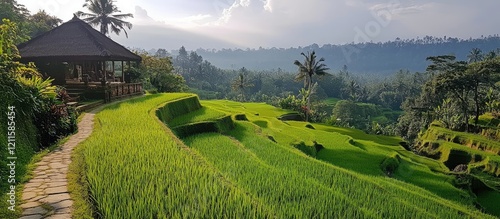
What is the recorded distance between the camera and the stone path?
3.90 metres

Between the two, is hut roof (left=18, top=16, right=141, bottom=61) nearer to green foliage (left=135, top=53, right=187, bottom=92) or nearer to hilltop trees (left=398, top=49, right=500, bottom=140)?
green foliage (left=135, top=53, right=187, bottom=92)

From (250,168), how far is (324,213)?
100 inches

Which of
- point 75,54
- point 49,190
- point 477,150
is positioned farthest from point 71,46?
point 477,150

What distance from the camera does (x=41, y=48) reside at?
17234mm

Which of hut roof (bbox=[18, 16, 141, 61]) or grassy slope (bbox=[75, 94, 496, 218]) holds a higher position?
Result: hut roof (bbox=[18, 16, 141, 61])

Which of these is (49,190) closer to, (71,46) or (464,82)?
(71,46)

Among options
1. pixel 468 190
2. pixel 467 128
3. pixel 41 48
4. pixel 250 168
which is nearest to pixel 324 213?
pixel 250 168

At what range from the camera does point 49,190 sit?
15.0 ft

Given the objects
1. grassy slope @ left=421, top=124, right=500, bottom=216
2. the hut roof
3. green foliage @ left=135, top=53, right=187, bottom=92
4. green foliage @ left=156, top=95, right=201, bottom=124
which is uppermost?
the hut roof

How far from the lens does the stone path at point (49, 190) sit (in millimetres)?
3899

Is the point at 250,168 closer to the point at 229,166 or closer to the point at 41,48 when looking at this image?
the point at 229,166

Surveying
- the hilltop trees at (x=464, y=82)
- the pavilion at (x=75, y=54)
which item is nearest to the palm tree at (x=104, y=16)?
the pavilion at (x=75, y=54)

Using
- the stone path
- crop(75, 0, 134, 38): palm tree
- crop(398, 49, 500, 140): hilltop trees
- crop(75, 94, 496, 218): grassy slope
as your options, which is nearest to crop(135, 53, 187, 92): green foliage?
crop(75, 0, 134, 38): palm tree

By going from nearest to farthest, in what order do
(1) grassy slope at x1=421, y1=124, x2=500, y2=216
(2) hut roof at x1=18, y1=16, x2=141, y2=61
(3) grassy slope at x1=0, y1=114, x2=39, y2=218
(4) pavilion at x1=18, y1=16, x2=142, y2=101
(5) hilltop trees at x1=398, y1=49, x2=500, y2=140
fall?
(3) grassy slope at x1=0, y1=114, x2=39, y2=218, (1) grassy slope at x1=421, y1=124, x2=500, y2=216, (4) pavilion at x1=18, y1=16, x2=142, y2=101, (2) hut roof at x1=18, y1=16, x2=141, y2=61, (5) hilltop trees at x1=398, y1=49, x2=500, y2=140
